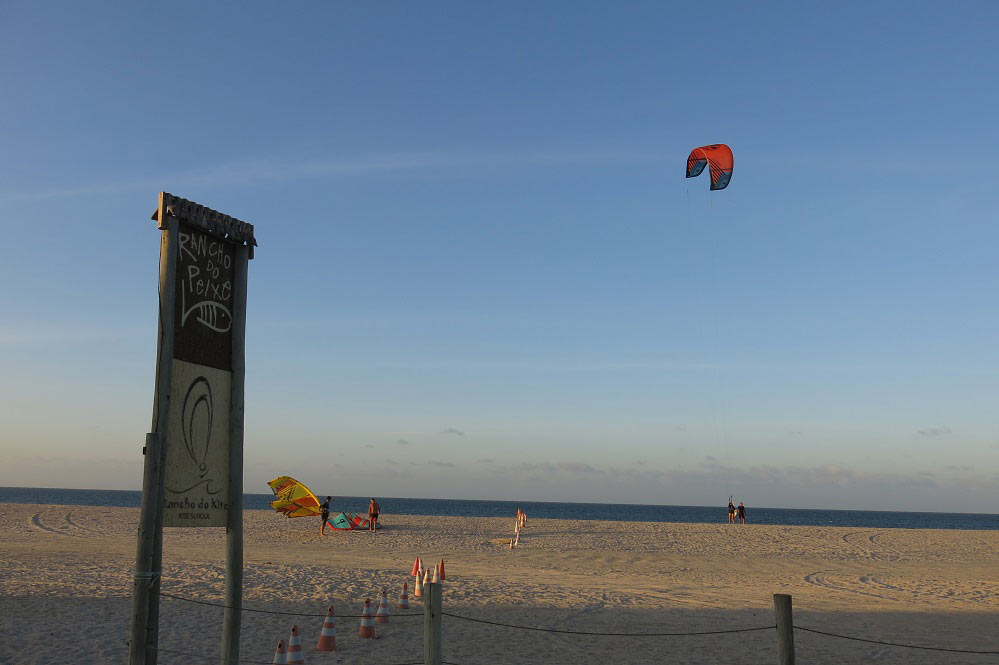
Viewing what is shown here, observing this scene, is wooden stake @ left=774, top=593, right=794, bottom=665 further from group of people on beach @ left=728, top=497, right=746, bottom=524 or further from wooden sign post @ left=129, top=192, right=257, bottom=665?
group of people on beach @ left=728, top=497, right=746, bottom=524

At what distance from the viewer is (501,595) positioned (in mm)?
13477

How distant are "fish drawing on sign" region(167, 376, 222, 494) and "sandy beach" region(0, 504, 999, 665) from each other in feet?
9.46

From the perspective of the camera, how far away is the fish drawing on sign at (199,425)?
594 centimetres

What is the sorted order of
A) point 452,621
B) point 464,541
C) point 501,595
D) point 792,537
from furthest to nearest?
point 792,537, point 464,541, point 501,595, point 452,621

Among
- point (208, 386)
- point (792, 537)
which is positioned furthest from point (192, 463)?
point (792, 537)

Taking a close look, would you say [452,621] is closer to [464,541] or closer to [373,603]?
[373,603]

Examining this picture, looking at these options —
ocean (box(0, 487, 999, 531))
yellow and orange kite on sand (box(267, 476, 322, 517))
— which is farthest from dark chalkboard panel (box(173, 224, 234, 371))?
ocean (box(0, 487, 999, 531))

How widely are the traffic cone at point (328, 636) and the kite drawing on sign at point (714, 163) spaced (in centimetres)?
1297

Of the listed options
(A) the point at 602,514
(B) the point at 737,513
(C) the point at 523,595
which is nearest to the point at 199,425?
(C) the point at 523,595

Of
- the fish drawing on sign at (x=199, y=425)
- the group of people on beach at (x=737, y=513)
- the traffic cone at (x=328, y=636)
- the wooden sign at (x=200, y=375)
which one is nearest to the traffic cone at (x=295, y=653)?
the traffic cone at (x=328, y=636)

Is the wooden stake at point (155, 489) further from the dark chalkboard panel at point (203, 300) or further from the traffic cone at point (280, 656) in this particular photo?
the traffic cone at point (280, 656)

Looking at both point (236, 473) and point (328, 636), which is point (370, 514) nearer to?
point (328, 636)

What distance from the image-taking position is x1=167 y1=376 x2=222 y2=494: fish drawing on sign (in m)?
5.94

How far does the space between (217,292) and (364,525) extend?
24.7 metres
